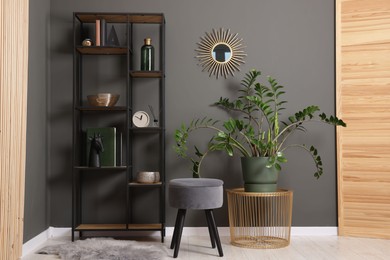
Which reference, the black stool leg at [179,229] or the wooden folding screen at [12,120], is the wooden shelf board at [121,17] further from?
the black stool leg at [179,229]

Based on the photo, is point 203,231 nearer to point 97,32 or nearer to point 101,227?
point 101,227

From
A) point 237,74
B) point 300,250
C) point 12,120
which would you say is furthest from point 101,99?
point 300,250

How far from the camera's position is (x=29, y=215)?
3.60 m

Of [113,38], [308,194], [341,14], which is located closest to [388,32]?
[341,14]

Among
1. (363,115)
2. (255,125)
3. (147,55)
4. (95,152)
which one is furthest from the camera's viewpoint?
(255,125)

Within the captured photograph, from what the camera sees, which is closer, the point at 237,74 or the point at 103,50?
the point at 103,50

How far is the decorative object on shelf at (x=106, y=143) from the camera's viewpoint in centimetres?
392

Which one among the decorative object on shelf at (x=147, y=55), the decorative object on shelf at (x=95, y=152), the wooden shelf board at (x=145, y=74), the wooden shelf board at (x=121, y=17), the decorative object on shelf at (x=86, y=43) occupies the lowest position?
the decorative object on shelf at (x=95, y=152)

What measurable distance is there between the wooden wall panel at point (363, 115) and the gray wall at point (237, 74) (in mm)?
105

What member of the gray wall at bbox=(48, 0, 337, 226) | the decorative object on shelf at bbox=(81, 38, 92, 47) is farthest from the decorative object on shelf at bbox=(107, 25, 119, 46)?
the gray wall at bbox=(48, 0, 337, 226)

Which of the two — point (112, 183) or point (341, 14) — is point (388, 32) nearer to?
point (341, 14)

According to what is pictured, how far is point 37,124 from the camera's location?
3801mm

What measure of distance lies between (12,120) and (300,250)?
7.42 ft

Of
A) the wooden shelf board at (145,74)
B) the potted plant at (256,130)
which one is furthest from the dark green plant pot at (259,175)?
the wooden shelf board at (145,74)
